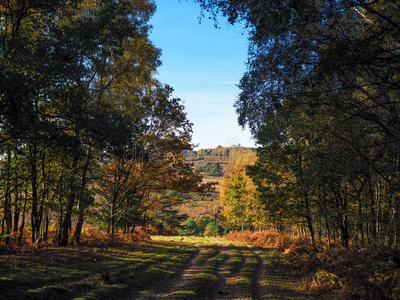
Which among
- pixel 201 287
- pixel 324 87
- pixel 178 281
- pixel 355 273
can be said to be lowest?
pixel 178 281

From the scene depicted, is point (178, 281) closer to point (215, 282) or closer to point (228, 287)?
point (215, 282)

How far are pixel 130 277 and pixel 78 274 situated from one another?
6.81ft

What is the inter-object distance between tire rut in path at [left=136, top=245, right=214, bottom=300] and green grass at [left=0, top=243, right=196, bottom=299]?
37cm

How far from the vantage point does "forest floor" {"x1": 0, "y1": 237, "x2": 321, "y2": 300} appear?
8.26 meters

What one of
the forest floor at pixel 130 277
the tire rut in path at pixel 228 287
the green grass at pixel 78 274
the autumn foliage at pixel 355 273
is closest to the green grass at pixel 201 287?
the forest floor at pixel 130 277

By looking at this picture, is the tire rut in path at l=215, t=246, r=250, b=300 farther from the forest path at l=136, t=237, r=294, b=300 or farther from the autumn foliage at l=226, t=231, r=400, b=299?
the autumn foliage at l=226, t=231, r=400, b=299

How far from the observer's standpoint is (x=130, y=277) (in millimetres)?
10727

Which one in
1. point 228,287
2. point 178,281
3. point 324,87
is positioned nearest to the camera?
point 324,87

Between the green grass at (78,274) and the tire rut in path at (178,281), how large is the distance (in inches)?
14.7

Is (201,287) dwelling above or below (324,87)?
below

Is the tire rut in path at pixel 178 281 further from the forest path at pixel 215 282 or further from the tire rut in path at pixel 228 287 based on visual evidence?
the tire rut in path at pixel 228 287

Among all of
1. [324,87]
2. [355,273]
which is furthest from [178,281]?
[324,87]

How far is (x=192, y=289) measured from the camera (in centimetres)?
988

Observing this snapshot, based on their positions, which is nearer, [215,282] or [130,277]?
[130,277]
